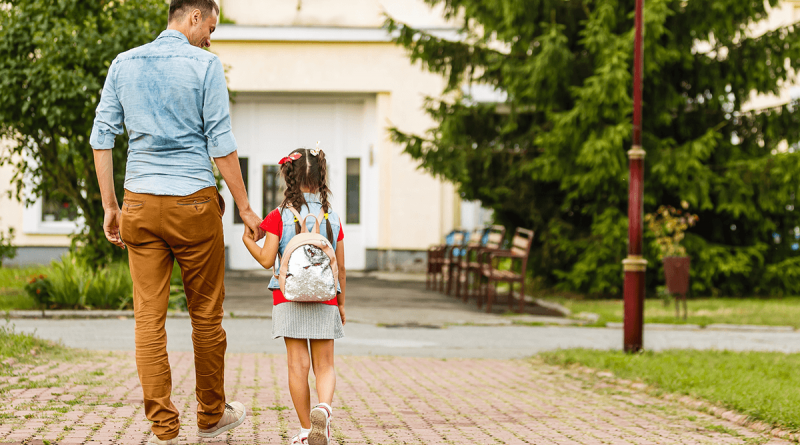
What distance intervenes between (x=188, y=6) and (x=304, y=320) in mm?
1565

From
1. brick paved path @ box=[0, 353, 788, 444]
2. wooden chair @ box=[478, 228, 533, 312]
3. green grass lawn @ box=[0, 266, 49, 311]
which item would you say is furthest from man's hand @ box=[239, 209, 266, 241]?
wooden chair @ box=[478, 228, 533, 312]

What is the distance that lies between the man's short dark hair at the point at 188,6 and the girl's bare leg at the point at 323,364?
166 centimetres

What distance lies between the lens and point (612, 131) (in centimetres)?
1320

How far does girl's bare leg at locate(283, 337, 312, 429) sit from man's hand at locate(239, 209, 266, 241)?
54 cm

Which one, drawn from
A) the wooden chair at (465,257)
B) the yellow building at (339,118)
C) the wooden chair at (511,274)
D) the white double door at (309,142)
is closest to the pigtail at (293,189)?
the wooden chair at (511,274)

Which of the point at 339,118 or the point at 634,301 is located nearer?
the point at 634,301

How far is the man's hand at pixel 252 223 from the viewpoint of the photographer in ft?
13.0

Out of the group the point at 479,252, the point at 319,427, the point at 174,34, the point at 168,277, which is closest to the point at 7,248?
the point at 479,252

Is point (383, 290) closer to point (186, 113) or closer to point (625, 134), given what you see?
point (625, 134)

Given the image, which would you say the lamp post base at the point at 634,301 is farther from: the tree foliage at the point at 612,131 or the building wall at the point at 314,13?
the building wall at the point at 314,13

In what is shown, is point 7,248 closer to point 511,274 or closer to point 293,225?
point 511,274

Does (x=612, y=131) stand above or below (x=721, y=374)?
above

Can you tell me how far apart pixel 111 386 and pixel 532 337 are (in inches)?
216

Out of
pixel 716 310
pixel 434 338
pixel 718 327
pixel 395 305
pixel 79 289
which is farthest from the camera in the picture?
pixel 395 305
